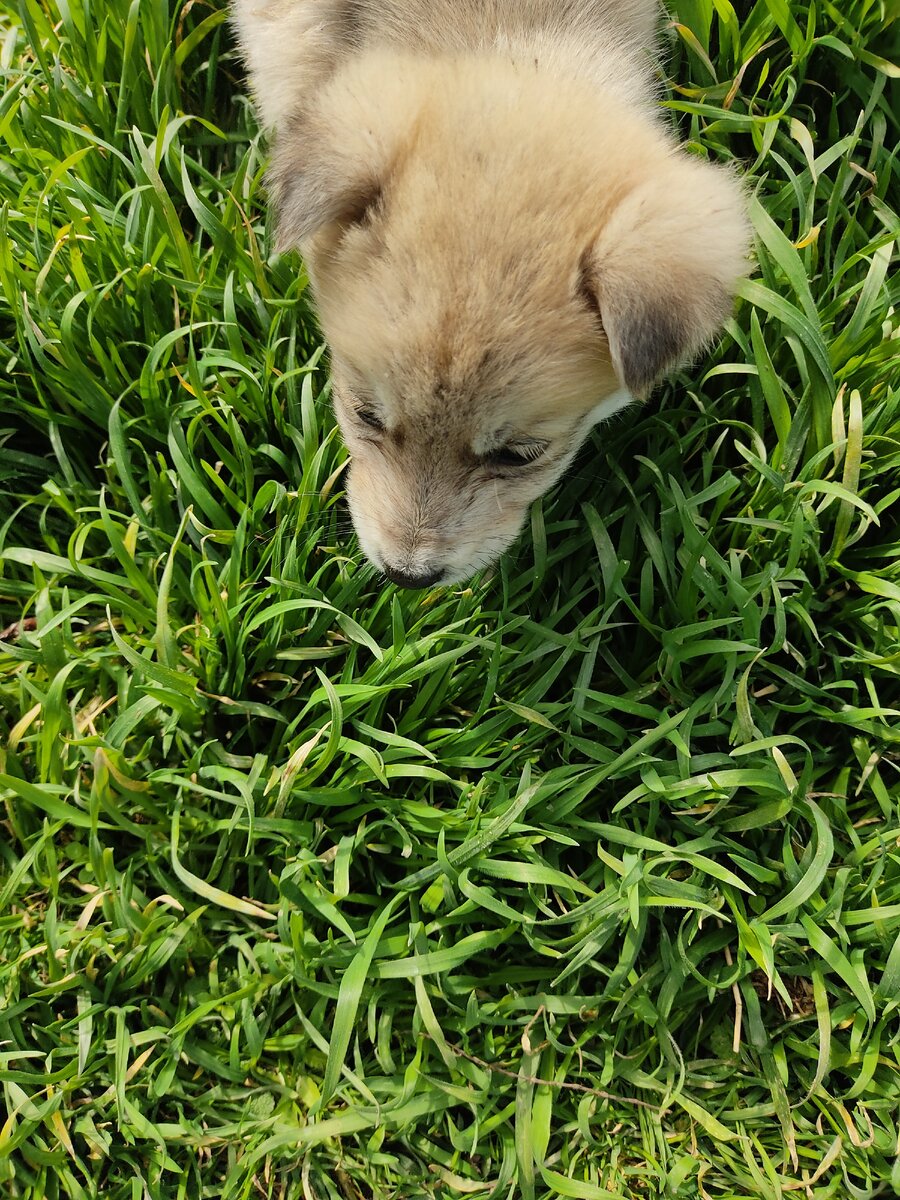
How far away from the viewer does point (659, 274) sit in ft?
6.79

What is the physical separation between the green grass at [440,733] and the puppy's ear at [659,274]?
0.71 metres

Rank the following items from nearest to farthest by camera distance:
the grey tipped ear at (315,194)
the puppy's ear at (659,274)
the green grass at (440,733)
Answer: the puppy's ear at (659,274)
the grey tipped ear at (315,194)
the green grass at (440,733)

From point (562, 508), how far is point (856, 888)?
1.50 m

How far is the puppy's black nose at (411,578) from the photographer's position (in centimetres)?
247

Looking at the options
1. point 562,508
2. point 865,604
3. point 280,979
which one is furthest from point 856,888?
point 280,979

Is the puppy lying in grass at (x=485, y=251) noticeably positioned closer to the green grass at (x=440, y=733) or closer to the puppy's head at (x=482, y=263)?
the puppy's head at (x=482, y=263)

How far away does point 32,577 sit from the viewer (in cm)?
314

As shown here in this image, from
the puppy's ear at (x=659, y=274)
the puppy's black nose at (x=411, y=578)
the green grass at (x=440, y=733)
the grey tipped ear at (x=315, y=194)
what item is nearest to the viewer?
the puppy's ear at (x=659, y=274)

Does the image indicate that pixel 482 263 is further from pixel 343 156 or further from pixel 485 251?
pixel 343 156

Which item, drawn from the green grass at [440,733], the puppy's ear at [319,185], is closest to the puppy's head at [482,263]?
the puppy's ear at [319,185]

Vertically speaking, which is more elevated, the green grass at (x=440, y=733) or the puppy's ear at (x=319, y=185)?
the puppy's ear at (x=319, y=185)

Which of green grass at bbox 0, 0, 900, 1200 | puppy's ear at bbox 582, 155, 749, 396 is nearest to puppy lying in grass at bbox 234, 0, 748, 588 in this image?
puppy's ear at bbox 582, 155, 749, 396

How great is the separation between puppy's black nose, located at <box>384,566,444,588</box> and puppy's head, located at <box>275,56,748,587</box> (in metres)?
0.01

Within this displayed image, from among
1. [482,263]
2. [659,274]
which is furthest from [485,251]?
[659,274]
